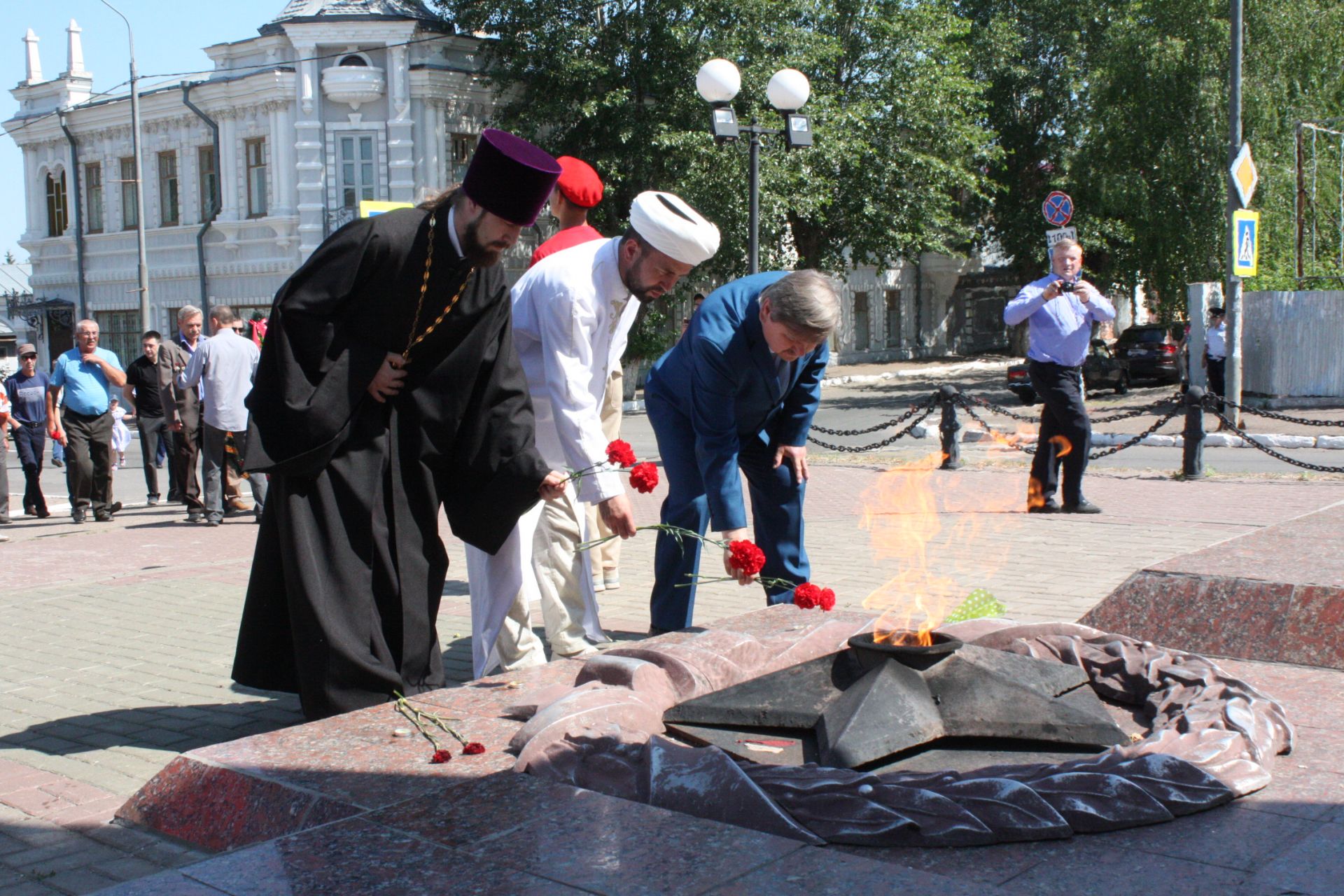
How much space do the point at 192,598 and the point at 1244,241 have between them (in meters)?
12.9

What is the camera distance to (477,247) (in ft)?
13.9

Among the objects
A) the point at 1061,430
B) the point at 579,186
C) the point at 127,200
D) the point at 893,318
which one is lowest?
the point at 1061,430

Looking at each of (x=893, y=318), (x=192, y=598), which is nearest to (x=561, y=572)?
(x=192, y=598)

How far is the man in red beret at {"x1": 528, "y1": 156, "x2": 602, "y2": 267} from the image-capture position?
6434 mm

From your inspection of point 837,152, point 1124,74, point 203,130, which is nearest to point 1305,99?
point 1124,74

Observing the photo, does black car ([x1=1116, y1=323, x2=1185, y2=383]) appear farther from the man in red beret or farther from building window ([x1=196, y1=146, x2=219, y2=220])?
the man in red beret

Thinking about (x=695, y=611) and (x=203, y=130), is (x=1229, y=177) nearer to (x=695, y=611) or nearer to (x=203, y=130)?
(x=695, y=611)

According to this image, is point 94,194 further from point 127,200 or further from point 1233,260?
point 1233,260

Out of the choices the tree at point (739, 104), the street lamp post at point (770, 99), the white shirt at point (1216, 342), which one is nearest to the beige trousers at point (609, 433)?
the street lamp post at point (770, 99)

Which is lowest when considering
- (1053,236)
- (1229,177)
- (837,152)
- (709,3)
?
(1053,236)

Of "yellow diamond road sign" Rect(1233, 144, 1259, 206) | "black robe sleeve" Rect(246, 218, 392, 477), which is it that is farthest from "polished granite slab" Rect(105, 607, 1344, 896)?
"yellow diamond road sign" Rect(1233, 144, 1259, 206)

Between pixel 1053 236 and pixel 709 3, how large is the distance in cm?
1805

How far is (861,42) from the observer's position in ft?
111

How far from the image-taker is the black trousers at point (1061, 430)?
9422 mm
